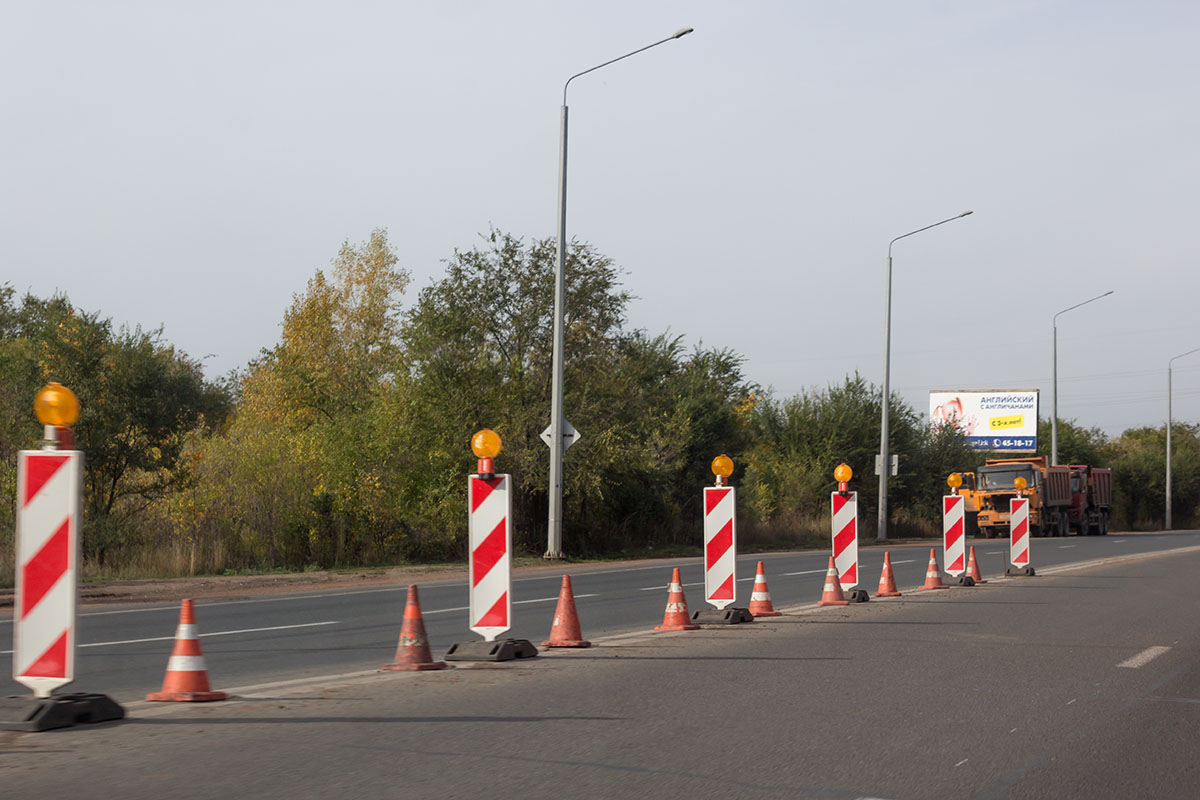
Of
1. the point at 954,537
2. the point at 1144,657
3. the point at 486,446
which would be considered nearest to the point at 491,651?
the point at 486,446

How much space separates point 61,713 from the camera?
277 inches

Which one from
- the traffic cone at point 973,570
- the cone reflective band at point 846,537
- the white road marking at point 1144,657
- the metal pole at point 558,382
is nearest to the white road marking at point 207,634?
the cone reflective band at point 846,537

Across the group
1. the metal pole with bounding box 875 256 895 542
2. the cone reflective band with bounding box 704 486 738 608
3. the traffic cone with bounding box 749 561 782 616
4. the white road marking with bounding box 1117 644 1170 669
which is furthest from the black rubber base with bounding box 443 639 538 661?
the metal pole with bounding box 875 256 895 542

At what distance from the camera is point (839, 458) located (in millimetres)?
49938

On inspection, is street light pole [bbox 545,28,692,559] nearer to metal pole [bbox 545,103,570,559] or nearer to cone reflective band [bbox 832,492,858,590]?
metal pole [bbox 545,103,570,559]

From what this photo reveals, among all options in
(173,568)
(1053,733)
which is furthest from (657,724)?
(173,568)

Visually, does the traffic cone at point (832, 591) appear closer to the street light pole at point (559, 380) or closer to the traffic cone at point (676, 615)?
the traffic cone at point (676, 615)

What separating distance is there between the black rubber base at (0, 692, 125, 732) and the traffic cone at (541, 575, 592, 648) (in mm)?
4651

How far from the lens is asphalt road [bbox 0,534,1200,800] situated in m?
5.89

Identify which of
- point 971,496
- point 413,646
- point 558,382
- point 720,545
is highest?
point 558,382

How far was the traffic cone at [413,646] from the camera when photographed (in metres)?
9.77

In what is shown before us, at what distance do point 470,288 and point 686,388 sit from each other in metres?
14.9

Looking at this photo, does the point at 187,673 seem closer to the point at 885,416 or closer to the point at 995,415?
the point at 885,416

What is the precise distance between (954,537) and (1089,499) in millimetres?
37081
